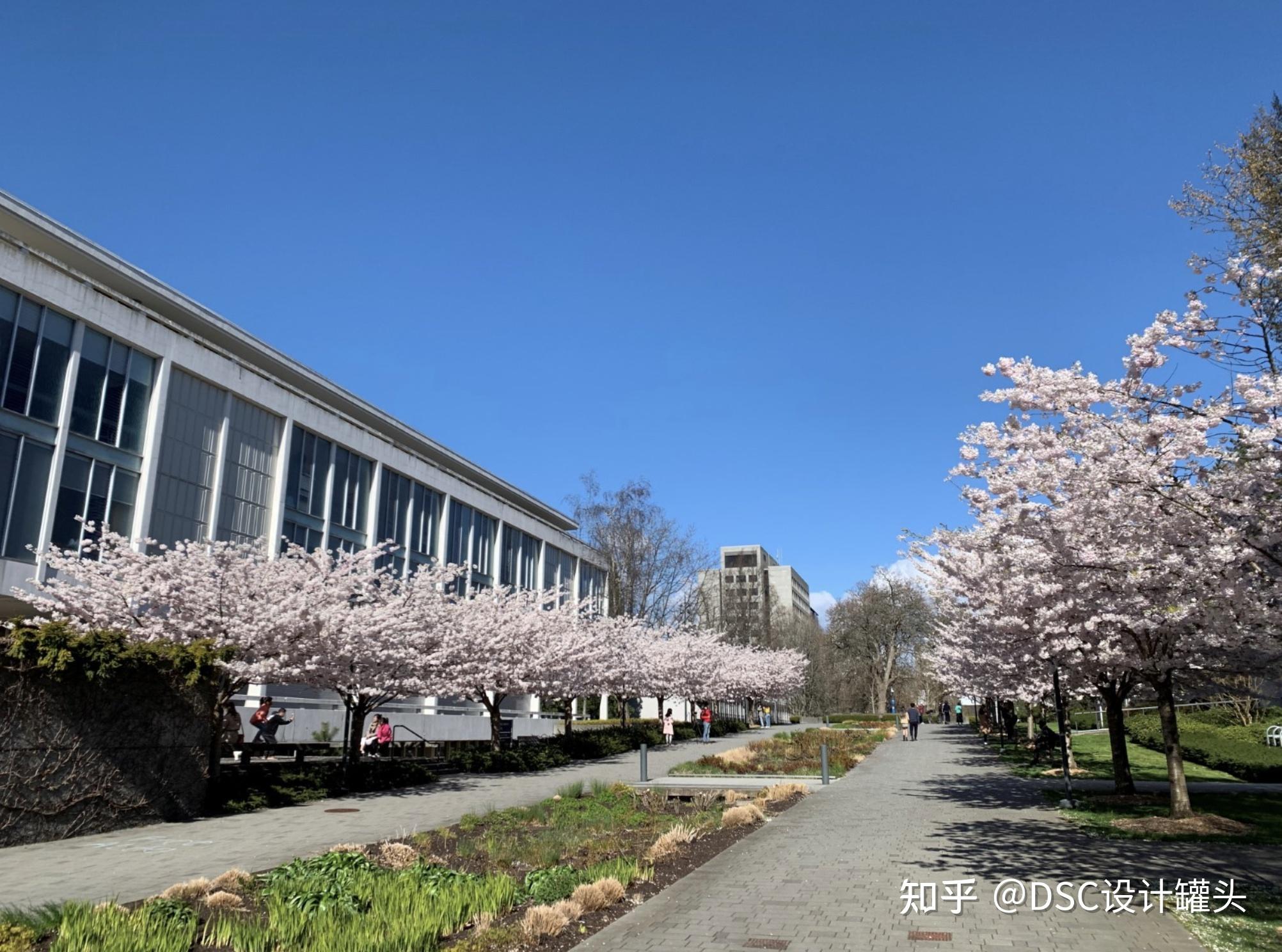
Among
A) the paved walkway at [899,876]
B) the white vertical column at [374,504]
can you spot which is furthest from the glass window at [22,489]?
the paved walkway at [899,876]

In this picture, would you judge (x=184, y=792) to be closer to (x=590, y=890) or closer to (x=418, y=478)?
(x=590, y=890)

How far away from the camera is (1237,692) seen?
50.0ft

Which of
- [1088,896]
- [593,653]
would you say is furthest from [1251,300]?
[593,653]

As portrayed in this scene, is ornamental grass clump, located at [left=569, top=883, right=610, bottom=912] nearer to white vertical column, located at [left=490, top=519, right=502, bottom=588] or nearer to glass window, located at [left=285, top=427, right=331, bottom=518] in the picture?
glass window, located at [left=285, top=427, right=331, bottom=518]

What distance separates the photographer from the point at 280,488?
1347 inches

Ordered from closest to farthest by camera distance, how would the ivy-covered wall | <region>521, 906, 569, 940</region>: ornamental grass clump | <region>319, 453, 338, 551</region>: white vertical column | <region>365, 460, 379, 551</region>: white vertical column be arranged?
1. <region>521, 906, 569, 940</region>: ornamental grass clump
2. the ivy-covered wall
3. <region>319, 453, 338, 551</region>: white vertical column
4. <region>365, 460, 379, 551</region>: white vertical column

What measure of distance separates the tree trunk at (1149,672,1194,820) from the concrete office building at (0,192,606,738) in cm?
2312

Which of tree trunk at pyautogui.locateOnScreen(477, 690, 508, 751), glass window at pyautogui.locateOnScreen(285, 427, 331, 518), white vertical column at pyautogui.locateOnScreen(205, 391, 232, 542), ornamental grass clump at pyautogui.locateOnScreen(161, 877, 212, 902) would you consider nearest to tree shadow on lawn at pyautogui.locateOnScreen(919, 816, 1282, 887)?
ornamental grass clump at pyautogui.locateOnScreen(161, 877, 212, 902)

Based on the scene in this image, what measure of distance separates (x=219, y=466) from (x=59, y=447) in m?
6.57

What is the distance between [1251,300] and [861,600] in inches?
2820

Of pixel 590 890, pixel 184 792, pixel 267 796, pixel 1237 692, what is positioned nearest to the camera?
pixel 590 890

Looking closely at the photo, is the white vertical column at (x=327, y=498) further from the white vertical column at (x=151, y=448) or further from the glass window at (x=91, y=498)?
the glass window at (x=91, y=498)

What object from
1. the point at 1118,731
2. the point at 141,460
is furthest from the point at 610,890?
the point at 141,460

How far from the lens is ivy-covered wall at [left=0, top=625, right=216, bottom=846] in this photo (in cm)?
1138
